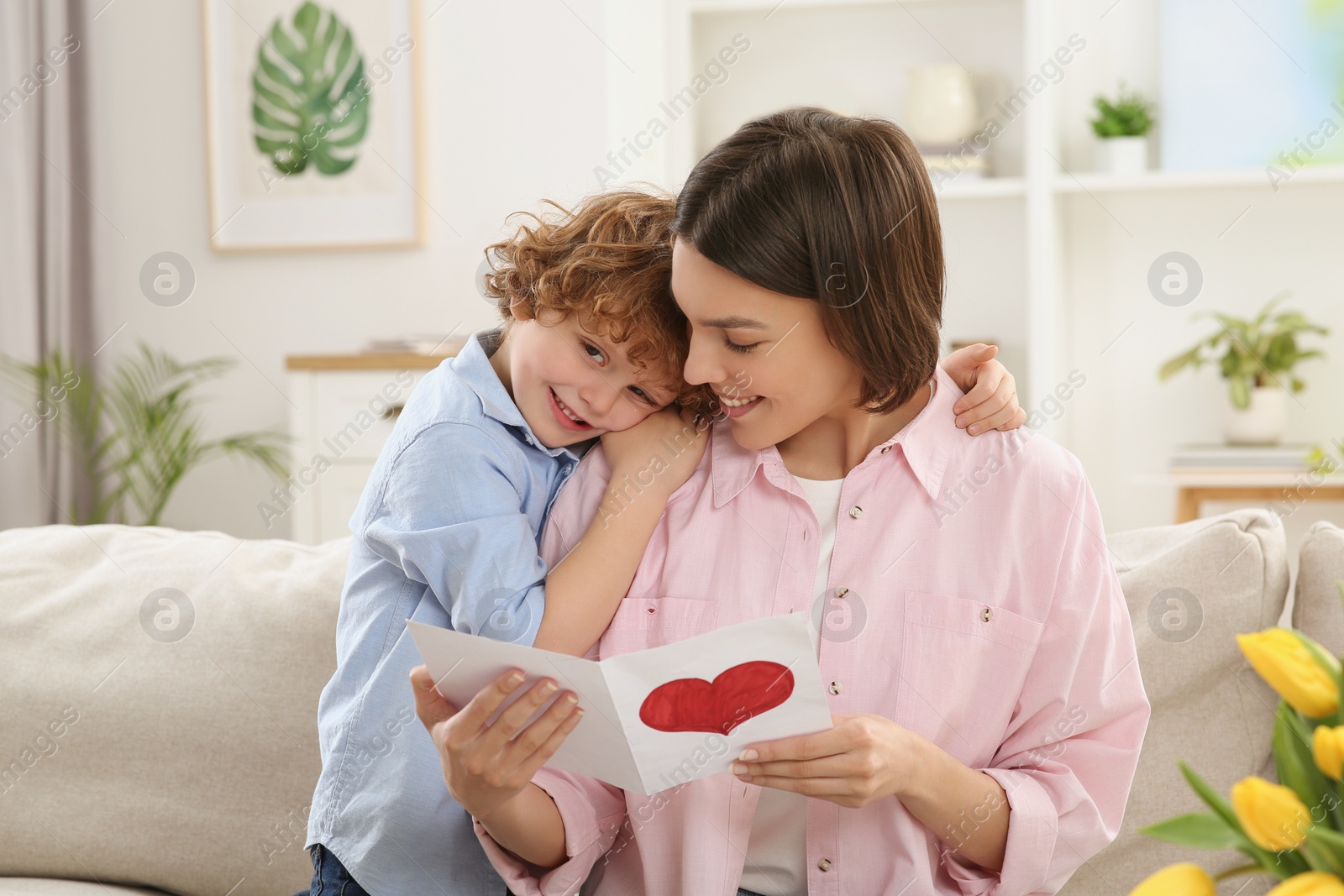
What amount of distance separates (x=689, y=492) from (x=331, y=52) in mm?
2886

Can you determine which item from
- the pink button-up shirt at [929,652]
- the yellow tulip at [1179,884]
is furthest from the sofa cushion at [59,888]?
the yellow tulip at [1179,884]

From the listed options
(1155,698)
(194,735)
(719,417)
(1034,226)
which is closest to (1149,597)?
(1155,698)

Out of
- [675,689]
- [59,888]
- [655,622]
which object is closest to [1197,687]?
[655,622]

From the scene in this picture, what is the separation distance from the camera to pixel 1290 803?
0.56 m

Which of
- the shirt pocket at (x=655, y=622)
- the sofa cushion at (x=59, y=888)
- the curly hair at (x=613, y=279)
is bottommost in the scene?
the sofa cushion at (x=59, y=888)

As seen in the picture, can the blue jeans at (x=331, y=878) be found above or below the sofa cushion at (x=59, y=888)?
above

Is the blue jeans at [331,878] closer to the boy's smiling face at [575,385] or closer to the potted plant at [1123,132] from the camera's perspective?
the boy's smiling face at [575,385]

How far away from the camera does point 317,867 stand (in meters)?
1.23

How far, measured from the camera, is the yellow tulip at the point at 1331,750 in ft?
1.83

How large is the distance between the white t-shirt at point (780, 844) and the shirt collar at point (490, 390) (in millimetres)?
325

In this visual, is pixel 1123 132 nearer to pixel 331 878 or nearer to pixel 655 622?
pixel 655 622

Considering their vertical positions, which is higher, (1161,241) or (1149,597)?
(1161,241)

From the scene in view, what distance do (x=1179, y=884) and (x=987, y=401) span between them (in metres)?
0.69

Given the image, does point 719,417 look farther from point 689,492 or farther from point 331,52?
point 331,52
